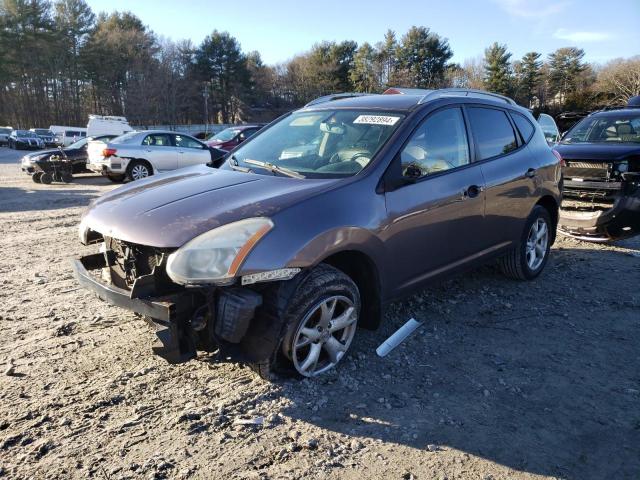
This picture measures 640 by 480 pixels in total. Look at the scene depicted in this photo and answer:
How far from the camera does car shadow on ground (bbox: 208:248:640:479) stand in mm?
2588

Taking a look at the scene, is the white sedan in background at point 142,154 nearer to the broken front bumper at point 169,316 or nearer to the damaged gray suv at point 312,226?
the damaged gray suv at point 312,226

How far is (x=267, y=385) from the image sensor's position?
3.05 metres

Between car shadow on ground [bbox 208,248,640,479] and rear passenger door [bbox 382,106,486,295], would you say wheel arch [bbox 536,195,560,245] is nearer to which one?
car shadow on ground [bbox 208,248,640,479]

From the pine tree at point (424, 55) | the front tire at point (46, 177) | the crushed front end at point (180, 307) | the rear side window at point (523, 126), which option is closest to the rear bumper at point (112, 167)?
the front tire at point (46, 177)

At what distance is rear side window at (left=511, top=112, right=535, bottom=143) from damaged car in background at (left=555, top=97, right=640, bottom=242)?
209cm

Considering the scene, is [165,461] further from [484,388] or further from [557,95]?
[557,95]

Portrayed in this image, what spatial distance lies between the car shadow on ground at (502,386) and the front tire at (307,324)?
15 centimetres

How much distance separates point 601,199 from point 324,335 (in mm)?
5283

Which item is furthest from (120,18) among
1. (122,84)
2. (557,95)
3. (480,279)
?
(480,279)

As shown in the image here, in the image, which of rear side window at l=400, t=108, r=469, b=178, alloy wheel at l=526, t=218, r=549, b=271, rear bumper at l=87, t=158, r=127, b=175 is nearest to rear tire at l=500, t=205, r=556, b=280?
alloy wheel at l=526, t=218, r=549, b=271

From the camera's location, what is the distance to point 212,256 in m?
2.63

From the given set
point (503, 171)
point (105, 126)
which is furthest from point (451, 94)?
point (105, 126)

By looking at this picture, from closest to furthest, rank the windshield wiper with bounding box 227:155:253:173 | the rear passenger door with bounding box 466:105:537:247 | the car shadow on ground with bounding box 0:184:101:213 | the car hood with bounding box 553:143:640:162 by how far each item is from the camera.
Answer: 1. the windshield wiper with bounding box 227:155:253:173
2. the rear passenger door with bounding box 466:105:537:247
3. the car hood with bounding box 553:143:640:162
4. the car shadow on ground with bounding box 0:184:101:213

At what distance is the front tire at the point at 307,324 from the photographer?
280cm
